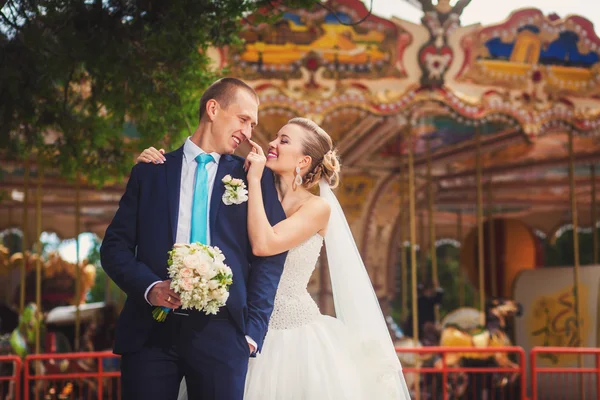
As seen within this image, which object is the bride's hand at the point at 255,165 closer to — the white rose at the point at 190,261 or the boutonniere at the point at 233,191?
the boutonniere at the point at 233,191

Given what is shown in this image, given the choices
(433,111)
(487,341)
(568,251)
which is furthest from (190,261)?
(568,251)

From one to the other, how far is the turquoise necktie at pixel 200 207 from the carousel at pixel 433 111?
2.30 m

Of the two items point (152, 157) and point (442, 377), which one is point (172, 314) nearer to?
point (152, 157)

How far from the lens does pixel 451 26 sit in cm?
809

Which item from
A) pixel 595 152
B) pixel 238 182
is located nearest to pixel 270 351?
pixel 238 182

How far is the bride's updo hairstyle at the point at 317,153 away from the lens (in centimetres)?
349

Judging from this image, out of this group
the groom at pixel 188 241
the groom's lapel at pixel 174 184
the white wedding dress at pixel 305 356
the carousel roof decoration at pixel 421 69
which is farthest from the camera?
the carousel roof decoration at pixel 421 69

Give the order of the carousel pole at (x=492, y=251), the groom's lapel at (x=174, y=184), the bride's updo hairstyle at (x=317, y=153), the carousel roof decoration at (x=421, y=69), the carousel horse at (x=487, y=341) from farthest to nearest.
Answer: the carousel pole at (x=492, y=251), the carousel horse at (x=487, y=341), the carousel roof decoration at (x=421, y=69), the bride's updo hairstyle at (x=317, y=153), the groom's lapel at (x=174, y=184)

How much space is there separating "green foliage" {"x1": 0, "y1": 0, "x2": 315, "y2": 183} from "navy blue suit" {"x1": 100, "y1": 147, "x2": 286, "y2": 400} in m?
1.56

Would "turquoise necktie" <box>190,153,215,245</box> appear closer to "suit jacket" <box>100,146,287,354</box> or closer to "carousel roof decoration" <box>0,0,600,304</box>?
"suit jacket" <box>100,146,287,354</box>

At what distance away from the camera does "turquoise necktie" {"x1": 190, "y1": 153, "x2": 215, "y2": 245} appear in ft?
9.68

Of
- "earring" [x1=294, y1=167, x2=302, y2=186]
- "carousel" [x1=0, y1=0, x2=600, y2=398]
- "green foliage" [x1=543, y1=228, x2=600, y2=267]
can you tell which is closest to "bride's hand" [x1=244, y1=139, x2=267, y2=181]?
"earring" [x1=294, y1=167, x2=302, y2=186]

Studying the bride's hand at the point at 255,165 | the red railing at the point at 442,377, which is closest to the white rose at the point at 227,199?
the bride's hand at the point at 255,165

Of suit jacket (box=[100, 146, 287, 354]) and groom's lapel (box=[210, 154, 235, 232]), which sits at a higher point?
groom's lapel (box=[210, 154, 235, 232])
